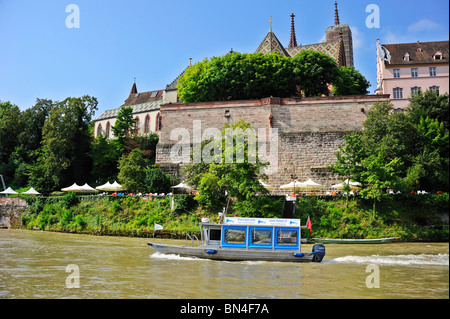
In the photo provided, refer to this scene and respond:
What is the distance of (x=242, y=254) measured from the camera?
20078 mm

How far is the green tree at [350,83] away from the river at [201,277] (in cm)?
3066

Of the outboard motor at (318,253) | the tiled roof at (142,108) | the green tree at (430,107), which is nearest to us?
the outboard motor at (318,253)

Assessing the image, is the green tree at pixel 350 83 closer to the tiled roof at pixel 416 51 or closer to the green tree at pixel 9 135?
the tiled roof at pixel 416 51

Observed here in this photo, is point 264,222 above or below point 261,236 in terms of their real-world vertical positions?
above

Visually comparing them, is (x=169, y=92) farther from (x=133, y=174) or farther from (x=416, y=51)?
(x=416, y=51)

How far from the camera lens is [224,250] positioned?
20.3 meters

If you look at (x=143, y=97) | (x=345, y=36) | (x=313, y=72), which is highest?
(x=345, y=36)

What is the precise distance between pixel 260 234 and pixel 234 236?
1300 millimetres

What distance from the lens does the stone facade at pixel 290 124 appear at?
133 ft

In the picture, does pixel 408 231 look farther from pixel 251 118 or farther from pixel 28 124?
pixel 28 124

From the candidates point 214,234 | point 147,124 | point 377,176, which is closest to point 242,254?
point 214,234

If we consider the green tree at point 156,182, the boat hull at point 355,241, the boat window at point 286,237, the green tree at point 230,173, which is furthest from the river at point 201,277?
the green tree at point 156,182

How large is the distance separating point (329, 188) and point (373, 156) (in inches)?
288
